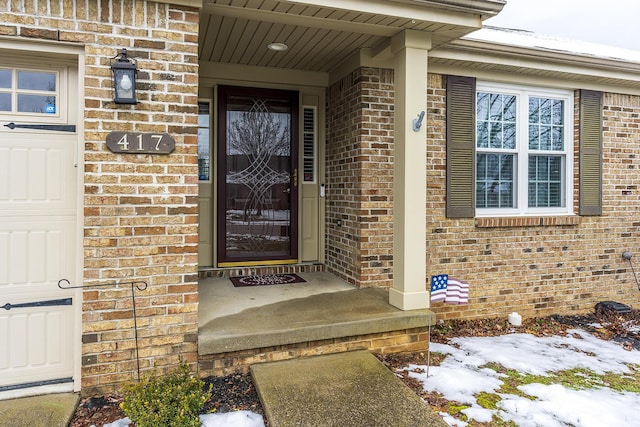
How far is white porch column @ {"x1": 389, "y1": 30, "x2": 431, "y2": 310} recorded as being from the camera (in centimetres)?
358

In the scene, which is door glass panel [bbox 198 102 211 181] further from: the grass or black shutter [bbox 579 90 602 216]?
black shutter [bbox 579 90 602 216]

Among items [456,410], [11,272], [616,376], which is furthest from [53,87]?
[616,376]

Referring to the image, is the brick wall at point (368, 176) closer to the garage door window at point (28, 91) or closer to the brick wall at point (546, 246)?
the brick wall at point (546, 246)

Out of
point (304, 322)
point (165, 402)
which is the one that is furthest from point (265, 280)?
point (165, 402)

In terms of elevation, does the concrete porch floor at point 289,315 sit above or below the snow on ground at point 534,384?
above

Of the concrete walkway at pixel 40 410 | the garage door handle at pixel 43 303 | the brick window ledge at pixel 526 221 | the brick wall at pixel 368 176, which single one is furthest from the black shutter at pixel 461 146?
the concrete walkway at pixel 40 410

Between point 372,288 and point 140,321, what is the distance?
2.26 meters

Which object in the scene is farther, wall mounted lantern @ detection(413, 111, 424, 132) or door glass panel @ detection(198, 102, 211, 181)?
door glass panel @ detection(198, 102, 211, 181)

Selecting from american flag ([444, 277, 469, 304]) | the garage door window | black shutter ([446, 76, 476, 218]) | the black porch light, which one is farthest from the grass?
the garage door window

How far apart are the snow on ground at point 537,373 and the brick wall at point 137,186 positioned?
1.95 meters

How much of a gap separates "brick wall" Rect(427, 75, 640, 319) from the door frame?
10.6 ft

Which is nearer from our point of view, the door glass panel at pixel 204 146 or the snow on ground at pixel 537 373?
the snow on ground at pixel 537 373

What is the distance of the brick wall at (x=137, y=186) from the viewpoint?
9.15ft

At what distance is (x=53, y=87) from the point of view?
9.59 ft
